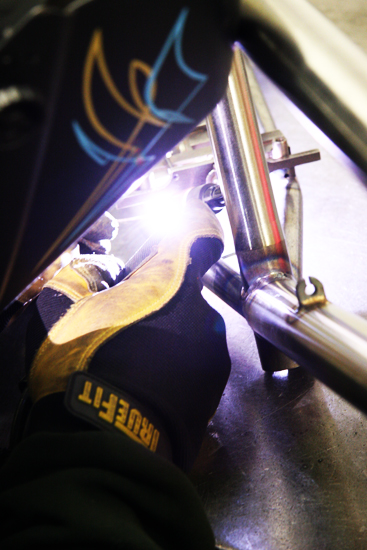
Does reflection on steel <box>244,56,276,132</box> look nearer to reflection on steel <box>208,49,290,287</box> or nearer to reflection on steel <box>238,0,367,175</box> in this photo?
reflection on steel <box>208,49,290,287</box>

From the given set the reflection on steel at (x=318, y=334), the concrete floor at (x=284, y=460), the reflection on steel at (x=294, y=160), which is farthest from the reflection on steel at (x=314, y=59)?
the reflection on steel at (x=294, y=160)

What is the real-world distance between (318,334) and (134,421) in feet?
0.56

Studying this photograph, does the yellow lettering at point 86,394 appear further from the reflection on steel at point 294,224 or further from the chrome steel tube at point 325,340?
the reflection on steel at point 294,224

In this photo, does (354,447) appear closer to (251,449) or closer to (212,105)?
(251,449)

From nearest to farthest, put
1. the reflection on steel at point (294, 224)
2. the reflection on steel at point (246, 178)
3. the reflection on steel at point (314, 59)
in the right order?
the reflection on steel at point (314, 59) < the reflection on steel at point (246, 178) < the reflection on steel at point (294, 224)

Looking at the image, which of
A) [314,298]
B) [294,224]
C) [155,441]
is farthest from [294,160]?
[155,441]

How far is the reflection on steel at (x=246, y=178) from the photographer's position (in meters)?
0.56

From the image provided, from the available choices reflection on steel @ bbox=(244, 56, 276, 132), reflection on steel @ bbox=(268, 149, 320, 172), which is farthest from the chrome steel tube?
reflection on steel @ bbox=(244, 56, 276, 132)

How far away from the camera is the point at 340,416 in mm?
533

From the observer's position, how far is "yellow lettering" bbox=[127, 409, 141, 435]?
0.36m

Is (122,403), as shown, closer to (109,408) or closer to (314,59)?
(109,408)

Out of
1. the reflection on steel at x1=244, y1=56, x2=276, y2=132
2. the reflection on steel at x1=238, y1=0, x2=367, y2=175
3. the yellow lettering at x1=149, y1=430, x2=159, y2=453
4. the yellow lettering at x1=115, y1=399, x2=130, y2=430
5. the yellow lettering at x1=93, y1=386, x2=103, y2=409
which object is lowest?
the yellow lettering at x1=149, y1=430, x2=159, y2=453

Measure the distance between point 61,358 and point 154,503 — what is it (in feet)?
0.66

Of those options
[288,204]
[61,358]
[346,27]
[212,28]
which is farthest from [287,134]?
[212,28]
